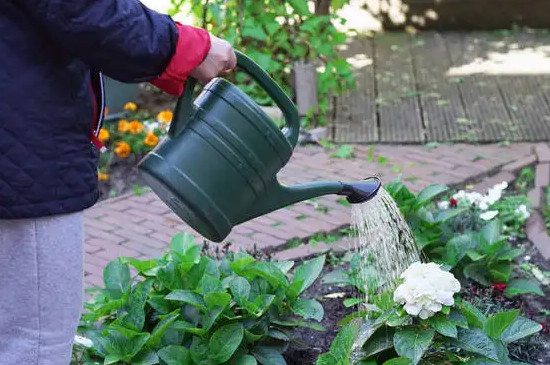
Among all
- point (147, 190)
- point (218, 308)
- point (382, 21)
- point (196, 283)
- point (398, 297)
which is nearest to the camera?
point (398, 297)

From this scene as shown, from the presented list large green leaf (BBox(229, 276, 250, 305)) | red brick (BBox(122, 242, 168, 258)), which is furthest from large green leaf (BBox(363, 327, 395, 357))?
red brick (BBox(122, 242, 168, 258))

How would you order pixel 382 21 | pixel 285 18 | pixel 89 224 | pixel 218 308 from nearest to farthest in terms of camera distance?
pixel 218 308
pixel 89 224
pixel 285 18
pixel 382 21

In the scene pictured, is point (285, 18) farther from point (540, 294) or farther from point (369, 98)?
point (540, 294)

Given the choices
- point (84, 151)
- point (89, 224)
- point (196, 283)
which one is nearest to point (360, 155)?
point (89, 224)

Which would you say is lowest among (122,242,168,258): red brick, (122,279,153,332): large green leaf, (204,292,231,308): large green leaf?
(122,242,168,258): red brick

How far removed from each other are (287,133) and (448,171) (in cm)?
265

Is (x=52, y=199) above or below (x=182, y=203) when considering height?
above

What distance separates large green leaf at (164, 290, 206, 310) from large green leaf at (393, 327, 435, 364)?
1.94 ft

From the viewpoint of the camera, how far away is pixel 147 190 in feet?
15.6

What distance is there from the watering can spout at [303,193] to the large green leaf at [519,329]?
2.22 ft

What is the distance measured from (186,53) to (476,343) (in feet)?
3.95

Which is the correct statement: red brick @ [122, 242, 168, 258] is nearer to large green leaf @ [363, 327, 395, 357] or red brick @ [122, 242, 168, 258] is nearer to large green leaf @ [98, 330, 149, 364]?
large green leaf @ [98, 330, 149, 364]

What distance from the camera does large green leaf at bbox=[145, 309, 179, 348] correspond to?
2744 mm

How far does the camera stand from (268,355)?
2.85m
